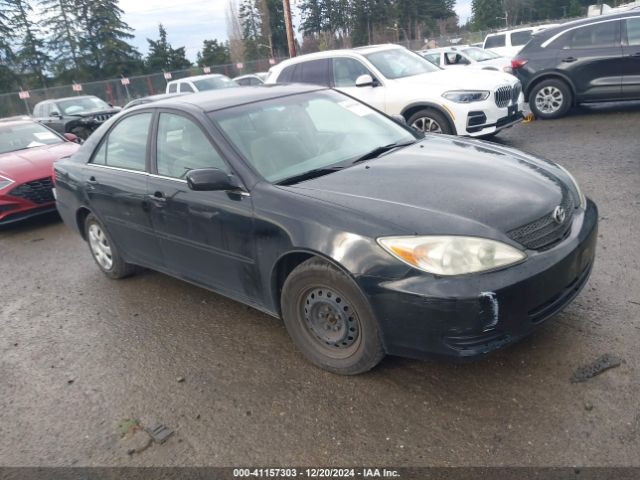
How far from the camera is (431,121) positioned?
8164 millimetres

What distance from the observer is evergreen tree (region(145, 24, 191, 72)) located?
52.2 meters

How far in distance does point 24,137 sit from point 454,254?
8.34 metres

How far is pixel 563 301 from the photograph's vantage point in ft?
9.34

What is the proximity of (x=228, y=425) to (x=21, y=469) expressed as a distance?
3.50 ft

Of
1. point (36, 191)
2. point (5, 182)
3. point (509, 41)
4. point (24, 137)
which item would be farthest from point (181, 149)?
point (509, 41)

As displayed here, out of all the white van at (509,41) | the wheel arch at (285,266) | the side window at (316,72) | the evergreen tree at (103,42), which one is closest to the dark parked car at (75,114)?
the side window at (316,72)

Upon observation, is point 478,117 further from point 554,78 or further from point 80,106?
point 80,106

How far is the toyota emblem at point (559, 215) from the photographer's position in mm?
2881

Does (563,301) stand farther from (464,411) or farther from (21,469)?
(21,469)

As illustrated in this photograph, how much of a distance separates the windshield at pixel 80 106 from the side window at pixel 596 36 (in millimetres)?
12548

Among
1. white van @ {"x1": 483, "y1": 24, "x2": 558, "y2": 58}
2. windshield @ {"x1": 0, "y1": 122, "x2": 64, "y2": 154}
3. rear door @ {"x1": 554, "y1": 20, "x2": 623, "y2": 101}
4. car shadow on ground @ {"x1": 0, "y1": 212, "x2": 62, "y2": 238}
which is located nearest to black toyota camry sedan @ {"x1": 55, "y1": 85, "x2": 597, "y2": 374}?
car shadow on ground @ {"x1": 0, "y1": 212, "x2": 62, "y2": 238}

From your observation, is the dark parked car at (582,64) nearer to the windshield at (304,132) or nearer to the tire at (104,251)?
the windshield at (304,132)

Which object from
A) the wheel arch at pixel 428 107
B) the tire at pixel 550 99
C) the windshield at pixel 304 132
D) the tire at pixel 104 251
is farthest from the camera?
the tire at pixel 550 99

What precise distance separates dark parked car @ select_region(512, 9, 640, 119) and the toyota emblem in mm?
7841
